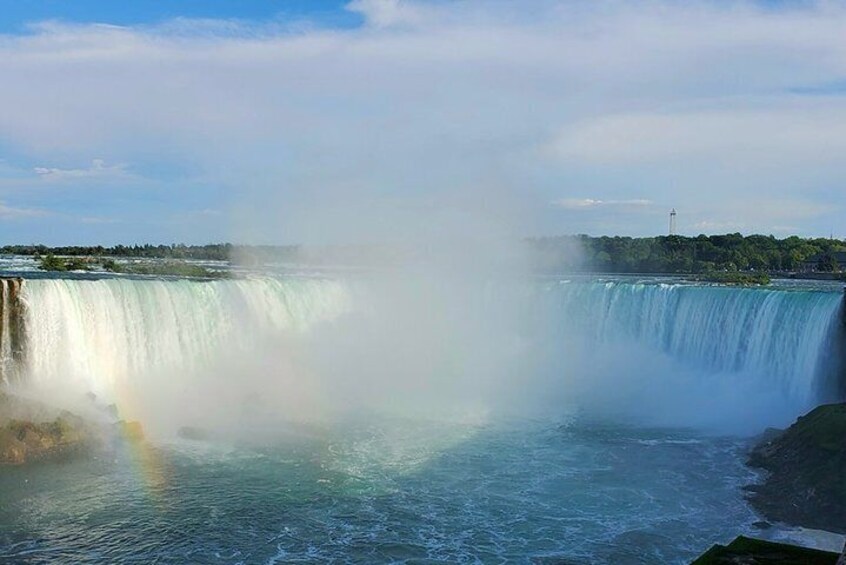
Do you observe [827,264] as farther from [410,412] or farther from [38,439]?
[38,439]

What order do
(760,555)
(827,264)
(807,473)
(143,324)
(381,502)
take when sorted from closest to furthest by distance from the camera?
(760,555)
(381,502)
(807,473)
(143,324)
(827,264)

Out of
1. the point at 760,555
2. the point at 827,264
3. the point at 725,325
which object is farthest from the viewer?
the point at 827,264

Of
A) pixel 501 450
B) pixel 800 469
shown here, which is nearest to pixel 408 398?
pixel 501 450

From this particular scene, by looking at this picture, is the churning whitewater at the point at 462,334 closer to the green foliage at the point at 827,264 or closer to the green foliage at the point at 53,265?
the green foliage at the point at 53,265

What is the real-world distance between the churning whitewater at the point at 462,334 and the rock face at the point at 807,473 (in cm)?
497

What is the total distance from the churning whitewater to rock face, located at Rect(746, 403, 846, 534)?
497cm

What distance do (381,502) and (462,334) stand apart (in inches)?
719

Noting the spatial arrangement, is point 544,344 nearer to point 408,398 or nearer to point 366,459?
point 408,398

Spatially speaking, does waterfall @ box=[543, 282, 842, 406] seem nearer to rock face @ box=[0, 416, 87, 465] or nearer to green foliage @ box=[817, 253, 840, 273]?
rock face @ box=[0, 416, 87, 465]

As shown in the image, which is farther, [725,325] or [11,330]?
[725,325]

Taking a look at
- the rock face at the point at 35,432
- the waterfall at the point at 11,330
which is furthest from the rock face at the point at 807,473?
the waterfall at the point at 11,330

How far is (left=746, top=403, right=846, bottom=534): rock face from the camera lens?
12883mm

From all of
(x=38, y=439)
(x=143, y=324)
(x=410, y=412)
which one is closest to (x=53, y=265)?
(x=143, y=324)

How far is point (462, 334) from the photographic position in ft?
104
